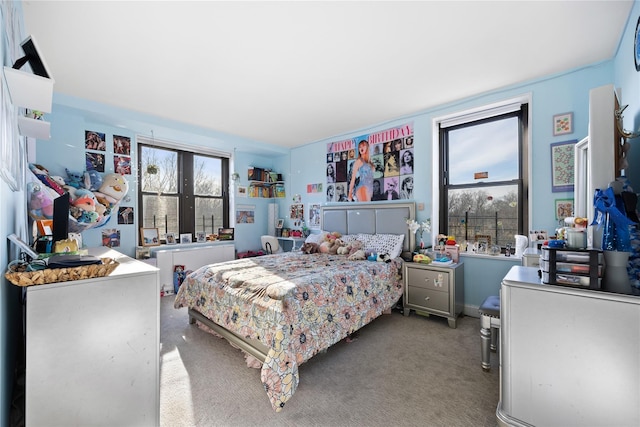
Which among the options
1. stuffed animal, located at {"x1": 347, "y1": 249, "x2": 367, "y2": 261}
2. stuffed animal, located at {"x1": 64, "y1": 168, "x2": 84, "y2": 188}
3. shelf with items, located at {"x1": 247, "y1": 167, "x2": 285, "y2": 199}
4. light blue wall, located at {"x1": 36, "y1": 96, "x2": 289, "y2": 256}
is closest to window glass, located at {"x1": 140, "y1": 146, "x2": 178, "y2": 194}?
light blue wall, located at {"x1": 36, "y1": 96, "x2": 289, "y2": 256}

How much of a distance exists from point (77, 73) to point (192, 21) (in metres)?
1.62

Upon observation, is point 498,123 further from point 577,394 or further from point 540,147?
point 577,394

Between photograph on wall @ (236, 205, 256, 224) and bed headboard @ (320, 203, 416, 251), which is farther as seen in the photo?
photograph on wall @ (236, 205, 256, 224)

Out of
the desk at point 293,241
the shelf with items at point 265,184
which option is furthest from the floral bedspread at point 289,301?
the shelf with items at point 265,184

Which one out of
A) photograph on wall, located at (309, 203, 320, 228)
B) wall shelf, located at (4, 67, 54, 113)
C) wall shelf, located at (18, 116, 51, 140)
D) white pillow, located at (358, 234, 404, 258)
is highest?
wall shelf, located at (4, 67, 54, 113)

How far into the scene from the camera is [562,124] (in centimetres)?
280

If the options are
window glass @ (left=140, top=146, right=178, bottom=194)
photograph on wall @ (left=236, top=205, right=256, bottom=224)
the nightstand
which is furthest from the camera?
photograph on wall @ (left=236, top=205, right=256, bottom=224)

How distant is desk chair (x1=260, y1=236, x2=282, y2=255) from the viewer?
5188 millimetres

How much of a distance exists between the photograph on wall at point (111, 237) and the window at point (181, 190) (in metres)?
0.44

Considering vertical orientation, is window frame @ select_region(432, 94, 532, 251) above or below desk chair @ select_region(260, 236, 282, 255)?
above

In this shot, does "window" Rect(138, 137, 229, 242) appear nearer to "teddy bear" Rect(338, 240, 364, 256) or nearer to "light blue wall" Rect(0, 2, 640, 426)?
"light blue wall" Rect(0, 2, 640, 426)

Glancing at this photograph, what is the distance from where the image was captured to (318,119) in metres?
4.04

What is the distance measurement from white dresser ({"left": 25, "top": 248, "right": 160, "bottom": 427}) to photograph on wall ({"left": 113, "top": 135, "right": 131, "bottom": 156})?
3.35 meters

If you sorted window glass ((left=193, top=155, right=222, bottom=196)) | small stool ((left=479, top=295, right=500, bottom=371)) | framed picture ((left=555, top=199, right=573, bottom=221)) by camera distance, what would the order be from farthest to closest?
window glass ((left=193, top=155, right=222, bottom=196)) < framed picture ((left=555, top=199, right=573, bottom=221)) < small stool ((left=479, top=295, right=500, bottom=371))
